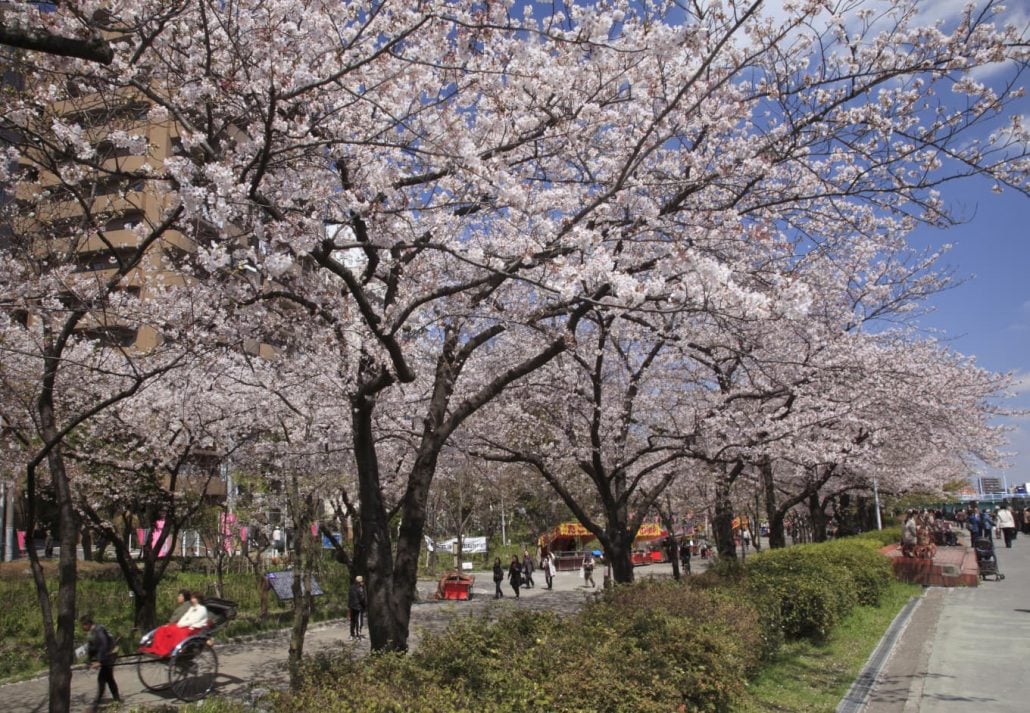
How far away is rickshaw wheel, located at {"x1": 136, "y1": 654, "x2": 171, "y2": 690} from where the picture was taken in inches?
421

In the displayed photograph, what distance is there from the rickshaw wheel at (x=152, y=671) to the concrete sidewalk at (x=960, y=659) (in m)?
9.18

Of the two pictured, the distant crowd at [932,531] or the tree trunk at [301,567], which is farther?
the distant crowd at [932,531]

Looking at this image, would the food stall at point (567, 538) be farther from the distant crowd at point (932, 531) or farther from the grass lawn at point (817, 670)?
the grass lawn at point (817, 670)

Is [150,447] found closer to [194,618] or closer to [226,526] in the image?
[194,618]

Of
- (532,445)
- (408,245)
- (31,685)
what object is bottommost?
(31,685)

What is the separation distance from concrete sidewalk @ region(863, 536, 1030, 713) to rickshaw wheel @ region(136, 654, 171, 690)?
30.1 feet

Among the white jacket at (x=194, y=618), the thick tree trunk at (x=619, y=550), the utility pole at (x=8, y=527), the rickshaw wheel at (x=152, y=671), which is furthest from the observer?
the utility pole at (x=8, y=527)

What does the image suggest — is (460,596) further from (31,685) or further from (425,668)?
(425,668)

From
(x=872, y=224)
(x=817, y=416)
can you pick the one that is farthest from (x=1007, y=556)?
(x=872, y=224)

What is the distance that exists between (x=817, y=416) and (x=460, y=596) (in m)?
15.5

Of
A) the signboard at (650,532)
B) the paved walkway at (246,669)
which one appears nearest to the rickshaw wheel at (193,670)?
the paved walkway at (246,669)

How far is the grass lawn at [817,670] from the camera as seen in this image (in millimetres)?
7039

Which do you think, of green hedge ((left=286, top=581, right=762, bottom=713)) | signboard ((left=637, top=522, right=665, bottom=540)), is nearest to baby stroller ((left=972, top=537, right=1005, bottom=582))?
green hedge ((left=286, top=581, right=762, bottom=713))

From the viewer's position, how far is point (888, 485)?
81.6 feet
